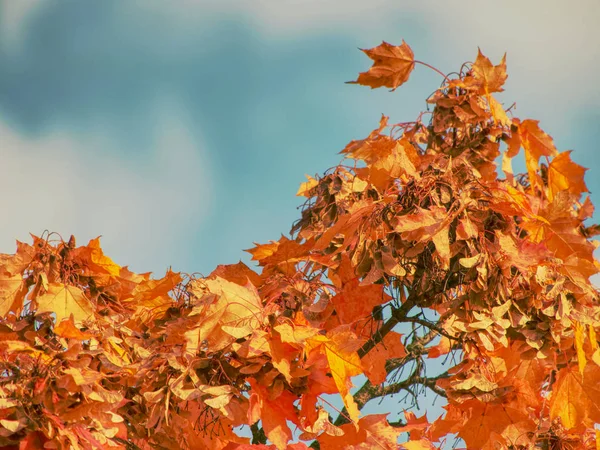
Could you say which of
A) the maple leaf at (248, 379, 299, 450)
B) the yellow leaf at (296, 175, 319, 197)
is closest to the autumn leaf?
the yellow leaf at (296, 175, 319, 197)

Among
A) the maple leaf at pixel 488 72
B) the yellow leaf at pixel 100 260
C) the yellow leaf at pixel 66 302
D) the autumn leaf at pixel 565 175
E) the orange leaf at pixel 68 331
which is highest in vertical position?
the maple leaf at pixel 488 72

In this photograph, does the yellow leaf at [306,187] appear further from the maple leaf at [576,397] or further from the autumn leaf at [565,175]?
the maple leaf at [576,397]

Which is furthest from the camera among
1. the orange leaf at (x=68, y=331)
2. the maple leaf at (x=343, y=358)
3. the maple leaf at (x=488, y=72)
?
the maple leaf at (x=488, y=72)

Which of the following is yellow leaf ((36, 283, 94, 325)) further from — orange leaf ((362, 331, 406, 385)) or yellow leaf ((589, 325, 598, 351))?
yellow leaf ((589, 325, 598, 351))

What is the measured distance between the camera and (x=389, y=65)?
109 inches

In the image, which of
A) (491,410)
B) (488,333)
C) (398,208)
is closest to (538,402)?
(491,410)

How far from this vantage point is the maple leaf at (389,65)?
2768 millimetres

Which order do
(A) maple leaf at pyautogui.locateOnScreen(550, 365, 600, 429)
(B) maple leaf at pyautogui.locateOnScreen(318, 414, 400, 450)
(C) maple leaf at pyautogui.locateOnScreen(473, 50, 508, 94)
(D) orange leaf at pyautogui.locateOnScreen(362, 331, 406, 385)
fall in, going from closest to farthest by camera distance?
(B) maple leaf at pyautogui.locateOnScreen(318, 414, 400, 450), (A) maple leaf at pyautogui.locateOnScreen(550, 365, 600, 429), (D) orange leaf at pyautogui.locateOnScreen(362, 331, 406, 385), (C) maple leaf at pyautogui.locateOnScreen(473, 50, 508, 94)

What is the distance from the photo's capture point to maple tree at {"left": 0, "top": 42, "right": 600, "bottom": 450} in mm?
1979

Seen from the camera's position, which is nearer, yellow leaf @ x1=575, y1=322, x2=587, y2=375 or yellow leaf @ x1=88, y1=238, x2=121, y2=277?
yellow leaf @ x1=575, y1=322, x2=587, y2=375

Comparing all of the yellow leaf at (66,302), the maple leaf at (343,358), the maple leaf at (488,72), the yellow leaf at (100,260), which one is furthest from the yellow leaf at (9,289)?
the maple leaf at (488,72)

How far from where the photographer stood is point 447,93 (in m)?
2.89

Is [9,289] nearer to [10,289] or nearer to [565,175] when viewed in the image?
[10,289]

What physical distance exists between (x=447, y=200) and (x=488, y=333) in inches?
15.4
